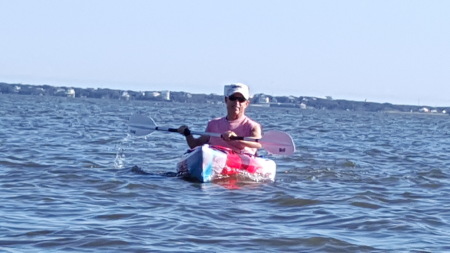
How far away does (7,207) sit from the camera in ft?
29.8

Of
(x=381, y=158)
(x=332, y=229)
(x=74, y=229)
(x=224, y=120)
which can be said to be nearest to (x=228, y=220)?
(x=332, y=229)

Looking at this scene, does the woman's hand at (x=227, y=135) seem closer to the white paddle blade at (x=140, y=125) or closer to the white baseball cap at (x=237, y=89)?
the white baseball cap at (x=237, y=89)

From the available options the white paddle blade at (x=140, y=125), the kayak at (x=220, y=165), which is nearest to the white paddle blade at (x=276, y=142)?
the kayak at (x=220, y=165)

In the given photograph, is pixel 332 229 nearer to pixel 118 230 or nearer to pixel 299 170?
pixel 118 230

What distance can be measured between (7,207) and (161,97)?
107m

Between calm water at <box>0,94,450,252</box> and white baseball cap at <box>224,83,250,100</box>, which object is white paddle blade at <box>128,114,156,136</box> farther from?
white baseball cap at <box>224,83,250,100</box>

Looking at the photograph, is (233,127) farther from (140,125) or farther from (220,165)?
(140,125)

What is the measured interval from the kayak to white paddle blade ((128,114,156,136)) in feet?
6.09

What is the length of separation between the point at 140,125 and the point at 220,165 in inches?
108

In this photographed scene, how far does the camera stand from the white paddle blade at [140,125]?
1417 centimetres

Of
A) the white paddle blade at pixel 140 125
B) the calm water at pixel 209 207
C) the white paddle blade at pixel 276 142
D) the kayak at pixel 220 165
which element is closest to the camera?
the calm water at pixel 209 207

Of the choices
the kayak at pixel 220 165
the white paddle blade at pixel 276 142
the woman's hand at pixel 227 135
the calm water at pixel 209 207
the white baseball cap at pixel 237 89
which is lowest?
the calm water at pixel 209 207

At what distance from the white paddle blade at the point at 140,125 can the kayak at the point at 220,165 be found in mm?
1856

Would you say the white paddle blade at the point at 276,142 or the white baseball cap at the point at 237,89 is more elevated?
the white baseball cap at the point at 237,89
